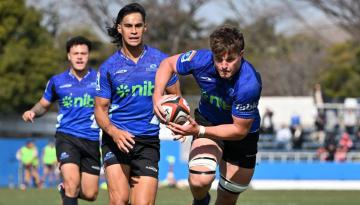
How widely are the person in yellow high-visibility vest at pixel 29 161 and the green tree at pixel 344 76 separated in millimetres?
20484

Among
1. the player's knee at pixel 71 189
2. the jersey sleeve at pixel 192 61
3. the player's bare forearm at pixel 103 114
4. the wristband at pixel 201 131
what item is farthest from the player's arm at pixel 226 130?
the player's knee at pixel 71 189

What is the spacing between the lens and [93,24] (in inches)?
1574

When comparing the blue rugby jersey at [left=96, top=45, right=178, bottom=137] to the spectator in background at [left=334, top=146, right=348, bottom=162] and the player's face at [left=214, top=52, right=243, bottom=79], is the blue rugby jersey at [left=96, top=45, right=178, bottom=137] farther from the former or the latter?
the spectator in background at [left=334, top=146, right=348, bottom=162]

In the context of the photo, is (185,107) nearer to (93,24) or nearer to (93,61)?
(93,24)

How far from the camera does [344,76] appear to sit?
161ft

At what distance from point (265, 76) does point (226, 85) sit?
4435 cm

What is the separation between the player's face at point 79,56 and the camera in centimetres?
1164

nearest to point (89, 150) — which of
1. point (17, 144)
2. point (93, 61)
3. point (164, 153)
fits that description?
point (164, 153)

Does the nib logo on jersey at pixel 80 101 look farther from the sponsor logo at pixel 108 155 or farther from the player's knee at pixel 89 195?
the sponsor logo at pixel 108 155

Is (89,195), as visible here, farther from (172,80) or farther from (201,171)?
(201,171)

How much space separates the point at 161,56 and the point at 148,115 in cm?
62

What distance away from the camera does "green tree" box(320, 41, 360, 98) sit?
47.5 m

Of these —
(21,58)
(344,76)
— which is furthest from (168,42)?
(344,76)

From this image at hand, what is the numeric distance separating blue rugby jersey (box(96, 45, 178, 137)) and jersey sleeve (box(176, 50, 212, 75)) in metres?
0.53
